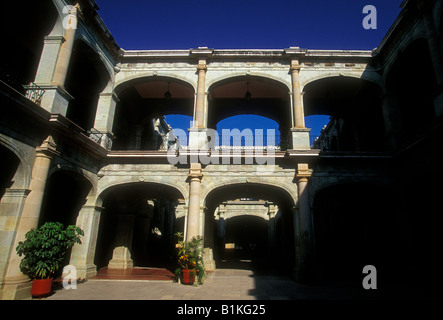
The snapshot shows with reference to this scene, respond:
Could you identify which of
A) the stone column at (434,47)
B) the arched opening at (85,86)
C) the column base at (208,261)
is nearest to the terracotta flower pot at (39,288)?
the column base at (208,261)

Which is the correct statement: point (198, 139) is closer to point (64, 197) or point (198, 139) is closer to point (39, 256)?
point (64, 197)

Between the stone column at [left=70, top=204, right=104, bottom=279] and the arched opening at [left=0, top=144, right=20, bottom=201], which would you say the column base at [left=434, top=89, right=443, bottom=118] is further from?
the arched opening at [left=0, top=144, right=20, bottom=201]

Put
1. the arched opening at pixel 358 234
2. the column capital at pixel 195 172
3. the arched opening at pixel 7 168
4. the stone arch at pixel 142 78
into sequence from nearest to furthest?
the arched opening at pixel 7 168
the column capital at pixel 195 172
the arched opening at pixel 358 234
the stone arch at pixel 142 78

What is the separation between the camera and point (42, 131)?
8.09m

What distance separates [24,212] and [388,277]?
44.9 ft

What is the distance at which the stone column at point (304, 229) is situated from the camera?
9.66 m

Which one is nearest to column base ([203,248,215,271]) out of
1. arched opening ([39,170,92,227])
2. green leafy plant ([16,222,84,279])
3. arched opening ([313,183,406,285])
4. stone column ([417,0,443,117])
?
arched opening ([313,183,406,285])

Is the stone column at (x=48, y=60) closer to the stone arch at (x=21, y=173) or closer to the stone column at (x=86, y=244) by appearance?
the stone arch at (x=21, y=173)

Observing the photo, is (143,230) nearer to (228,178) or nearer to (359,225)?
(228,178)

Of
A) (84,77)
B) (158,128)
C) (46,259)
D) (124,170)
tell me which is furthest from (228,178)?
(158,128)

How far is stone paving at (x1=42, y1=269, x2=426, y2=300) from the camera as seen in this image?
7.48m

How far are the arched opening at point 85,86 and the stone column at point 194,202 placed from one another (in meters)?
5.99

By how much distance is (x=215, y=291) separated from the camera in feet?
27.1

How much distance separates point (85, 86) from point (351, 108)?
1432 centimetres
